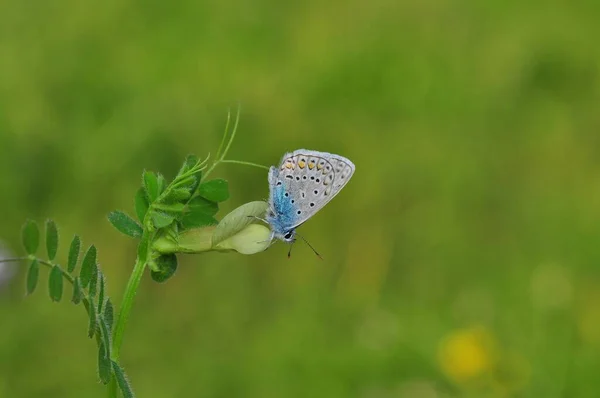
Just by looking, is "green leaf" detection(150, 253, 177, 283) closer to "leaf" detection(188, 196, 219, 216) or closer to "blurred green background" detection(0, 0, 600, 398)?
"leaf" detection(188, 196, 219, 216)

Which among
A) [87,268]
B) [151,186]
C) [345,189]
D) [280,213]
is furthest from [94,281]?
[345,189]

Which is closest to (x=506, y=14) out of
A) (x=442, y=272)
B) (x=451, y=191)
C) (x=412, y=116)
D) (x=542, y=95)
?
(x=542, y=95)

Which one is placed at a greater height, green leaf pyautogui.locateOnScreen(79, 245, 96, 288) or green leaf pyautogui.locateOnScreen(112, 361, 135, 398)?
green leaf pyautogui.locateOnScreen(79, 245, 96, 288)

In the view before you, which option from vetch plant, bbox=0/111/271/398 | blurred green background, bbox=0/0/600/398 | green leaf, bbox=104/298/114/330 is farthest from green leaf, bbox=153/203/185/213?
blurred green background, bbox=0/0/600/398

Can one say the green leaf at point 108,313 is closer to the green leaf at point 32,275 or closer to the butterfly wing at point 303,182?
the green leaf at point 32,275

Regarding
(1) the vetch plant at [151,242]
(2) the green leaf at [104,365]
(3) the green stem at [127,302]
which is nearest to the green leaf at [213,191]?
(1) the vetch plant at [151,242]

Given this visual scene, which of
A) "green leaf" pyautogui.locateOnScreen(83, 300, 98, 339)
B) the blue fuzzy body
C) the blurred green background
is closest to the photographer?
"green leaf" pyautogui.locateOnScreen(83, 300, 98, 339)

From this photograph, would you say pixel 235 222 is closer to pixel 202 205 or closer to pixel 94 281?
pixel 202 205
